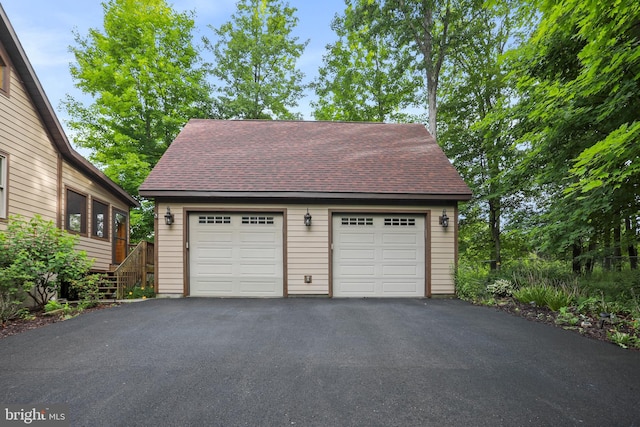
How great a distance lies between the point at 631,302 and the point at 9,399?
7449mm

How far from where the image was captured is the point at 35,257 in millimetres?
5395

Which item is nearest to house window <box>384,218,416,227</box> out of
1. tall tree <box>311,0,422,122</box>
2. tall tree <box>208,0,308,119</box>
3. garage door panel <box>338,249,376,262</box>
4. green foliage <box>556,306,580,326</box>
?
garage door panel <box>338,249,376,262</box>

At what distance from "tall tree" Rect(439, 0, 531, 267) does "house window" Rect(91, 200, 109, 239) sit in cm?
1218

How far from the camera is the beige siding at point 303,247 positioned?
7102 mm

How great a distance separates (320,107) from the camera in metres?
16.4

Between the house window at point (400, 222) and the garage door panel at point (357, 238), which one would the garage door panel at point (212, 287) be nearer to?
the garage door panel at point (357, 238)

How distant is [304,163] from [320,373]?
242 inches

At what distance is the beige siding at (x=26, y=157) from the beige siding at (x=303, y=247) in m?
2.41

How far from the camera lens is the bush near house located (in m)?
4.18

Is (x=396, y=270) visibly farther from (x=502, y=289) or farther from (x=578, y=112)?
(x=578, y=112)

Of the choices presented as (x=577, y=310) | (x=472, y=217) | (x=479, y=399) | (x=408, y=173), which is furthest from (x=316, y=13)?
(x=479, y=399)

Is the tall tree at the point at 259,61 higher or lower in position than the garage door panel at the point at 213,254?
higher

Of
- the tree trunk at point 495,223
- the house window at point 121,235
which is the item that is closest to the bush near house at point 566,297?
the tree trunk at point 495,223

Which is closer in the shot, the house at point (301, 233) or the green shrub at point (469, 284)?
the green shrub at point (469, 284)
